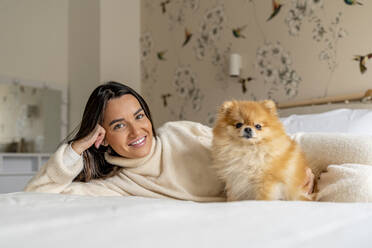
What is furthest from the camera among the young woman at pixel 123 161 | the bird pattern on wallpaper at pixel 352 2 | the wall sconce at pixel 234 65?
the wall sconce at pixel 234 65

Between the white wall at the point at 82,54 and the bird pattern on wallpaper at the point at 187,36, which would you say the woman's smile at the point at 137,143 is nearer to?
the bird pattern on wallpaper at the point at 187,36

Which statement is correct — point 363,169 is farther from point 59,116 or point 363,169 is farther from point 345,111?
point 59,116

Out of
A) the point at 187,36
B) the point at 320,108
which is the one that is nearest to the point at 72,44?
the point at 187,36

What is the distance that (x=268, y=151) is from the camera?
117cm

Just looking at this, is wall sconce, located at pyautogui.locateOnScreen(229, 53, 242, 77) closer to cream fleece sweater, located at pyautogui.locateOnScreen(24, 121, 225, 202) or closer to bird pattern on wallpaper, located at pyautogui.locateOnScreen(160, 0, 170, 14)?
bird pattern on wallpaper, located at pyautogui.locateOnScreen(160, 0, 170, 14)

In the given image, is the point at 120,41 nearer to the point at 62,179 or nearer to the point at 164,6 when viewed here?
the point at 164,6

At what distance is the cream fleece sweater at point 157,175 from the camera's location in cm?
136

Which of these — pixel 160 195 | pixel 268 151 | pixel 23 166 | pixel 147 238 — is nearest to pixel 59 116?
pixel 23 166

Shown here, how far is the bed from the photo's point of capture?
0.59m

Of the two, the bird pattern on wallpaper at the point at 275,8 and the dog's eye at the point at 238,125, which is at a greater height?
the bird pattern on wallpaper at the point at 275,8

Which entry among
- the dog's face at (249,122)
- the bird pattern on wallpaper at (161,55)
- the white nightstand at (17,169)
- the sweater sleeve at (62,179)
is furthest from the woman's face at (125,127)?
the bird pattern on wallpaper at (161,55)

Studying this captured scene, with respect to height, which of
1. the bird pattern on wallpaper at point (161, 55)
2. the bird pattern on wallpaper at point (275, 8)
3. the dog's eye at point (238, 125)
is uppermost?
the bird pattern on wallpaper at point (275, 8)

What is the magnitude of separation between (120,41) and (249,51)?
1.79 m

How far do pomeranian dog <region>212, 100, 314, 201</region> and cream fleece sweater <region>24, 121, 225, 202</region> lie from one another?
19 cm
